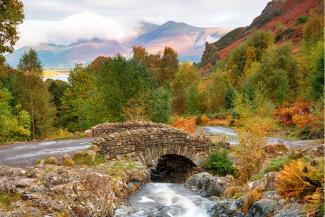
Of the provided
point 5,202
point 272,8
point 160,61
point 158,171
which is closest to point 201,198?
point 5,202

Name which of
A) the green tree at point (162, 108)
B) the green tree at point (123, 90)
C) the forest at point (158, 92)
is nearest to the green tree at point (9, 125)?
the forest at point (158, 92)

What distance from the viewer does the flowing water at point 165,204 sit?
717 inches

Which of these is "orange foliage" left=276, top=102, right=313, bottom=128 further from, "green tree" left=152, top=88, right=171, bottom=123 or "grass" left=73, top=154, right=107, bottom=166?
"grass" left=73, top=154, right=107, bottom=166

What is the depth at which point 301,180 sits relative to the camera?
43.1ft

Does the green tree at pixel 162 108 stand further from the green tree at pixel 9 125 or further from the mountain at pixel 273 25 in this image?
the mountain at pixel 273 25

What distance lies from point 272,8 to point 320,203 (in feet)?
586

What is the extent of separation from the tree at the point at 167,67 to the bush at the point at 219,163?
3207 inches

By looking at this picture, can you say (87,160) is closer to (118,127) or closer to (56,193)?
(56,193)

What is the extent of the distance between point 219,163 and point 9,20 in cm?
1486

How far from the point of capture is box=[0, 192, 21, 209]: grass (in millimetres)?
14659

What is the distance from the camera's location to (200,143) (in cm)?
2895

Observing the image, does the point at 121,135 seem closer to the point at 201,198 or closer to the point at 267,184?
the point at 201,198

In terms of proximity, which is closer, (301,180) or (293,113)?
(301,180)

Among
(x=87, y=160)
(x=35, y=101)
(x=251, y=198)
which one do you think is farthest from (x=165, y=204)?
(x=35, y=101)
